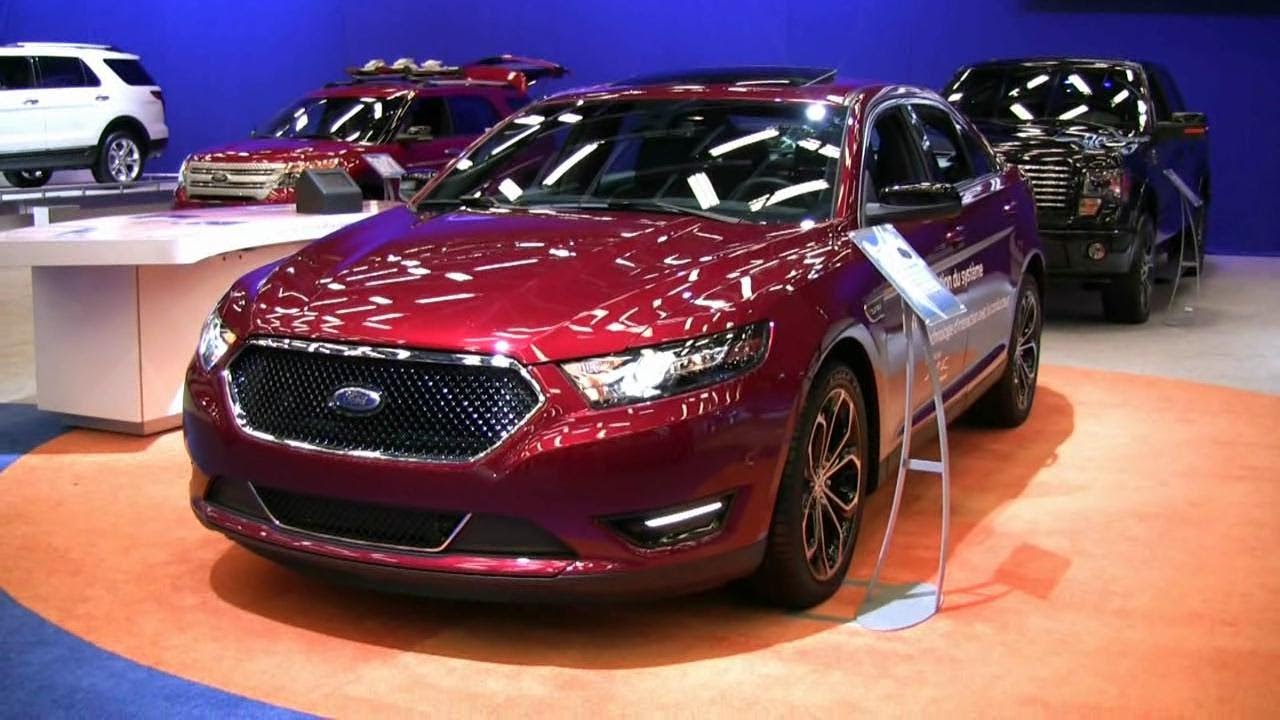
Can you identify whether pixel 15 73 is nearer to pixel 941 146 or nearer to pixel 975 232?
pixel 941 146

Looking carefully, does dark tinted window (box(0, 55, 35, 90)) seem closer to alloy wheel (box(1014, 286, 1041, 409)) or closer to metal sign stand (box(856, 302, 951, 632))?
alloy wheel (box(1014, 286, 1041, 409))

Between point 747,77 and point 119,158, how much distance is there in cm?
1264

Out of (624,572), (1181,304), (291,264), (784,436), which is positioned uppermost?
(291,264)

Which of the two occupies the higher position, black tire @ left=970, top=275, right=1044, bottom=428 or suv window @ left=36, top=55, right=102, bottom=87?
suv window @ left=36, top=55, right=102, bottom=87

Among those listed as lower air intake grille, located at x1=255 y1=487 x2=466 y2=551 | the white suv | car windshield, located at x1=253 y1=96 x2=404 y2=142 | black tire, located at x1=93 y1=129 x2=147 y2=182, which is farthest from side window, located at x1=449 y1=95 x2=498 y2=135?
lower air intake grille, located at x1=255 y1=487 x2=466 y2=551

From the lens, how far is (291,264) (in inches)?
170

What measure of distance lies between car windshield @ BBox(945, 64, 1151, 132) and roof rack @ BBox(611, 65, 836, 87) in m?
4.74

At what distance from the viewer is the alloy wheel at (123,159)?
1599 cm

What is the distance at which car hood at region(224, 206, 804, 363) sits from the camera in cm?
361

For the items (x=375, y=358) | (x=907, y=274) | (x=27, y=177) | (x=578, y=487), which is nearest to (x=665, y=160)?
(x=907, y=274)

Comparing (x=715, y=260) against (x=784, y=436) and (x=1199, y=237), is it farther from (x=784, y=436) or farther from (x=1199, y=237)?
(x=1199, y=237)

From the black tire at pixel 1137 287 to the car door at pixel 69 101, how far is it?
11.0 meters

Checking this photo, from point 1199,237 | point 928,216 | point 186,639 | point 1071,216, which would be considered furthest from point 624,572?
point 1199,237

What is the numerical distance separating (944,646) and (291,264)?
2140 millimetres
